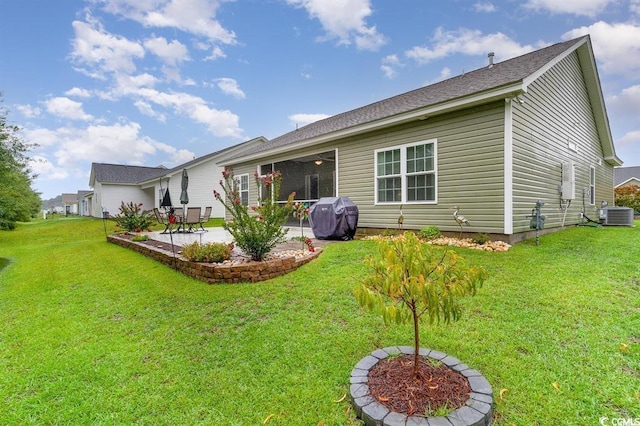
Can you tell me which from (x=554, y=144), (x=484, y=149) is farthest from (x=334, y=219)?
(x=554, y=144)

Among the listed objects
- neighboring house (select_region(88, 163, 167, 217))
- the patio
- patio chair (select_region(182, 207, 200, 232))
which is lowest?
the patio

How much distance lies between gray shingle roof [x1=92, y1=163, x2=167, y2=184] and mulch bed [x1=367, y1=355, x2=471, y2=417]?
2595cm

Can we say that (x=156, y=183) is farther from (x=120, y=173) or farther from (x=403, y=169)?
(x=403, y=169)

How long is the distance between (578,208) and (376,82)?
31.2 ft

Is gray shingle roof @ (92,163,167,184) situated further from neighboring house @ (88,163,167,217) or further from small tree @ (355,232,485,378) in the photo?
small tree @ (355,232,485,378)

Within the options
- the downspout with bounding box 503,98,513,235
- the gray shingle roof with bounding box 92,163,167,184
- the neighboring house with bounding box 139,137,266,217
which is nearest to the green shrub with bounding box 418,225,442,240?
the downspout with bounding box 503,98,513,235

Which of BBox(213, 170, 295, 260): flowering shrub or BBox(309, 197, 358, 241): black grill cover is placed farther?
BBox(309, 197, 358, 241): black grill cover

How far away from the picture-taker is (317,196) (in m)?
16.0

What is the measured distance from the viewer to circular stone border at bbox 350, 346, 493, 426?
1.76 metres

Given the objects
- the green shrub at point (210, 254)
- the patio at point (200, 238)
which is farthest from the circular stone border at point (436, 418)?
the patio at point (200, 238)

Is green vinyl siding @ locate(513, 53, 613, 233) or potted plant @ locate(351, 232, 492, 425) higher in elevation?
green vinyl siding @ locate(513, 53, 613, 233)

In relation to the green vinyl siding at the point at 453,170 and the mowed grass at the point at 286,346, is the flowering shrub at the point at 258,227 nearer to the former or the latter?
the mowed grass at the point at 286,346

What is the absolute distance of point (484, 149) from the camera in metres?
6.45

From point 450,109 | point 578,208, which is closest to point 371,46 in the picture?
point 450,109
